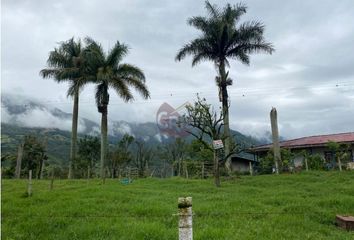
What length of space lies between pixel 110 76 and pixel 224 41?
945cm

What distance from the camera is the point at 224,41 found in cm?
3098

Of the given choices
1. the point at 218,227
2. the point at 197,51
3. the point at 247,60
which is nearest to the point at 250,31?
the point at 247,60

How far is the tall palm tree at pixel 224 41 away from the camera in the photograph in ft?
101

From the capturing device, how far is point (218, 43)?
31047mm

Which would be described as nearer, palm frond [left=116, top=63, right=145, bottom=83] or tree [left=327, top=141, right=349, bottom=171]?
tree [left=327, top=141, right=349, bottom=171]

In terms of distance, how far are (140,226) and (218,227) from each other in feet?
5.66

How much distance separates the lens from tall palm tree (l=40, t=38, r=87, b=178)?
3459 cm

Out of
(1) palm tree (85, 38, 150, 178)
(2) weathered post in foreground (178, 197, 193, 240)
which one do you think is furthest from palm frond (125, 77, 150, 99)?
(2) weathered post in foreground (178, 197, 193, 240)

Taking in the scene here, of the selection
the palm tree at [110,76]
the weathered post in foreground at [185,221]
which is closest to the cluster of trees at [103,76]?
the palm tree at [110,76]

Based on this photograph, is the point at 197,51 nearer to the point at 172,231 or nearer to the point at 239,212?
the point at 239,212

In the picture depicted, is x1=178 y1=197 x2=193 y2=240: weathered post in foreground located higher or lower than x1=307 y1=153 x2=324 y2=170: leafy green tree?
lower

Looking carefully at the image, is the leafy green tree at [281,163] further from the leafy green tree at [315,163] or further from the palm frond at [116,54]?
the palm frond at [116,54]

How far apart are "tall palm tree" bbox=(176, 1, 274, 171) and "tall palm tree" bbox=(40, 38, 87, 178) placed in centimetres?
1015

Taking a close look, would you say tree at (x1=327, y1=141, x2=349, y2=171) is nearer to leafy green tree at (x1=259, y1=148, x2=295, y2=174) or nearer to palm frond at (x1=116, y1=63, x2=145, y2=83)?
leafy green tree at (x1=259, y1=148, x2=295, y2=174)
